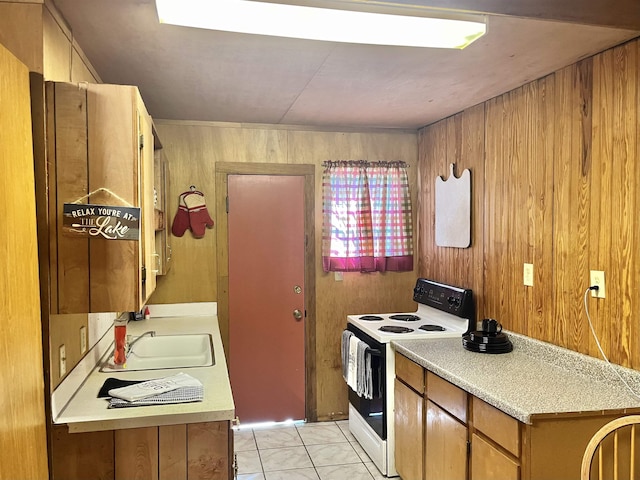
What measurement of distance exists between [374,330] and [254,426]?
1335mm

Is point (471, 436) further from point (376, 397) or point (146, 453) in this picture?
point (146, 453)

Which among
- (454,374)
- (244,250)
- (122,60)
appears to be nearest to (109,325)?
(244,250)

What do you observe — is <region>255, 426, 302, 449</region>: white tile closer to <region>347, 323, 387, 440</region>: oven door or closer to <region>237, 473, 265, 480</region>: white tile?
<region>237, 473, 265, 480</region>: white tile

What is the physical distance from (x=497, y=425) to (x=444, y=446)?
0.53m

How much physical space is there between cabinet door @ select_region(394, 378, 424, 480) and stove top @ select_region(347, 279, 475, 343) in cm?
33

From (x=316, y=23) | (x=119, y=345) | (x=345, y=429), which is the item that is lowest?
(x=345, y=429)

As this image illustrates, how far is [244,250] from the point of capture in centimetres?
→ 378

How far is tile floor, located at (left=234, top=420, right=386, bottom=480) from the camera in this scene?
10.2 feet

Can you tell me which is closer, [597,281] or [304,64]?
[597,281]

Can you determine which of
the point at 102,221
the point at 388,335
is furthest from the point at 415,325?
the point at 102,221

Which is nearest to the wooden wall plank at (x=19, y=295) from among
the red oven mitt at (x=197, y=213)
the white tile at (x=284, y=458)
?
the white tile at (x=284, y=458)

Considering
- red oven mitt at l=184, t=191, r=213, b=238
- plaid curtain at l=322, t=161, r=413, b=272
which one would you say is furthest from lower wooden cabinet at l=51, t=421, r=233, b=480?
plaid curtain at l=322, t=161, r=413, b=272

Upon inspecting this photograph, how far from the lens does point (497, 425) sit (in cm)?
199

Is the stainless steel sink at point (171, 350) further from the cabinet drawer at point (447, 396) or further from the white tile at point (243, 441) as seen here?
the cabinet drawer at point (447, 396)
